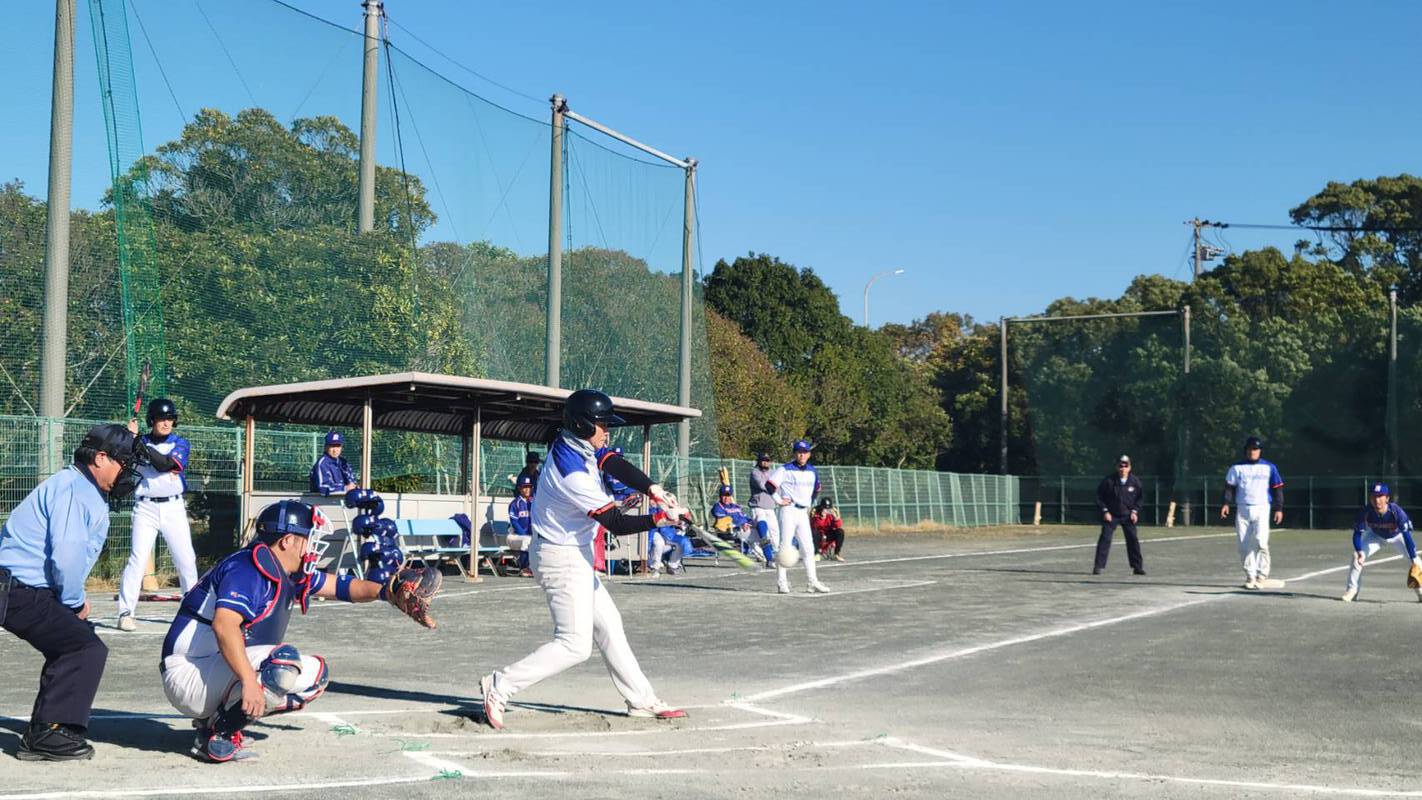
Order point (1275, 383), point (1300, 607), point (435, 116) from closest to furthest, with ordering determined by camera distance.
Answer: point (1300, 607), point (435, 116), point (1275, 383)

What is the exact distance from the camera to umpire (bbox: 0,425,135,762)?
6.97 meters

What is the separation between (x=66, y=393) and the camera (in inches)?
873

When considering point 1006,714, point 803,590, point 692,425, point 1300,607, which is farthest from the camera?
point 692,425

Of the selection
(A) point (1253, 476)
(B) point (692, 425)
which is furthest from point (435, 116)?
(A) point (1253, 476)

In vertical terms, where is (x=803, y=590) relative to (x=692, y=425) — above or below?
below

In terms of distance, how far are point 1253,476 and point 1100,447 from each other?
48383 millimetres

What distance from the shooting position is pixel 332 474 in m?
20.0

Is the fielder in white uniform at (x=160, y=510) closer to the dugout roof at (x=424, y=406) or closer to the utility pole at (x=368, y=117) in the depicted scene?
the dugout roof at (x=424, y=406)

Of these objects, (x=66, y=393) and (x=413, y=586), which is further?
(x=66, y=393)

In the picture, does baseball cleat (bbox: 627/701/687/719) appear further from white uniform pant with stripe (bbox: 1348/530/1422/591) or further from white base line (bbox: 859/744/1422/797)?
white uniform pant with stripe (bbox: 1348/530/1422/591)

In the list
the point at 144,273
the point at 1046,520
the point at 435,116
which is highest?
the point at 435,116

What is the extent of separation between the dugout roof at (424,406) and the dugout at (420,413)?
0.01 meters

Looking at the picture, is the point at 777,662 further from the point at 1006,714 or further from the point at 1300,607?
the point at 1300,607

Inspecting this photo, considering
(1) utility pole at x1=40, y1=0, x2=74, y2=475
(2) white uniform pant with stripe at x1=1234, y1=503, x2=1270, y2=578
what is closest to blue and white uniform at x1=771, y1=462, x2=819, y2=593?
(2) white uniform pant with stripe at x1=1234, y1=503, x2=1270, y2=578
